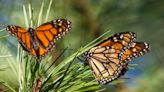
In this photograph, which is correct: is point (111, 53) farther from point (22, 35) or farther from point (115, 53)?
point (22, 35)

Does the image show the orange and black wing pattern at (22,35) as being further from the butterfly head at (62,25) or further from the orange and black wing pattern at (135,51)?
the orange and black wing pattern at (135,51)

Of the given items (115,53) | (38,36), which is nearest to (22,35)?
(38,36)

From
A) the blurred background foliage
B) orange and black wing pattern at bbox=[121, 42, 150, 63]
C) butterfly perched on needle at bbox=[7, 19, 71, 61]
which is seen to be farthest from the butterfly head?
the blurred background foliage

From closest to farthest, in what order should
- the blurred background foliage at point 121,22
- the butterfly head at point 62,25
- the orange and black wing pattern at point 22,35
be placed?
1. the orange and black wing pattern at point 22,35
2. the butterfly head at point 62,25
3. the blurred background foliage at point 121,22

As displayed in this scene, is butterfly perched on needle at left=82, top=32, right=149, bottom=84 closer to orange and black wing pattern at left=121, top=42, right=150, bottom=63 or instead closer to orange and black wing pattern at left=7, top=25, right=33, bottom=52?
orange and black wing pattern at left=121, top=42, right=150, bottom=63

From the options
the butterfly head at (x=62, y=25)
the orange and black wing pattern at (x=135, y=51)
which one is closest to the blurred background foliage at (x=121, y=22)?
the orange and black wing pattern at (x=135, y=51)
